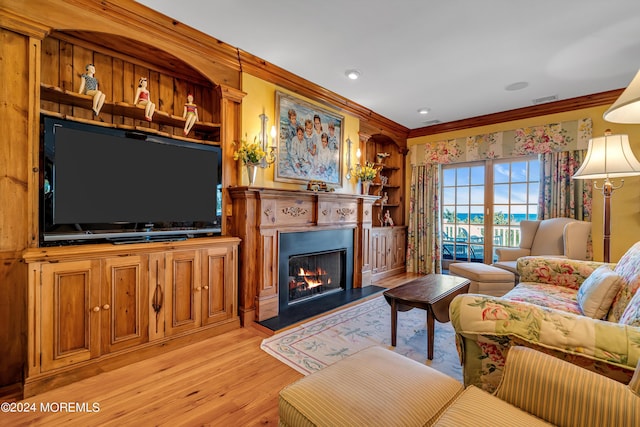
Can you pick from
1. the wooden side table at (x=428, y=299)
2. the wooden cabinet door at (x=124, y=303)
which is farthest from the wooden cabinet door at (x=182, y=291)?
the wooden side table at (x=428, y=299)

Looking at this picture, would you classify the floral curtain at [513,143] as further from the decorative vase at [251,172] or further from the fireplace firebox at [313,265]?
the decorative vase at [251,172]

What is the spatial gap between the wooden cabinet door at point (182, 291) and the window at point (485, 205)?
4.31 meters

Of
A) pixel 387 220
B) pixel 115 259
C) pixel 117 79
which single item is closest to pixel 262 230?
pixel 115 259

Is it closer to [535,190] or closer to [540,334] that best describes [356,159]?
[535,190]

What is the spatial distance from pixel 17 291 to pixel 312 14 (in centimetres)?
281

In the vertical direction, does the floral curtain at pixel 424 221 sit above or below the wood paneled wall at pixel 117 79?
below

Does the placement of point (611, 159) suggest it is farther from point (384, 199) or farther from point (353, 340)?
point (384, 199)

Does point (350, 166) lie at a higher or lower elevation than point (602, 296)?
higher

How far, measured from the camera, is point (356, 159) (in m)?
4.40

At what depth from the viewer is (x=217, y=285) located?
2.67 metres

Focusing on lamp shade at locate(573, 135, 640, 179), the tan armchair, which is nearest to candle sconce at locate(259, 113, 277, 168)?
lamp shade at locate(573, 135, 640, 179)

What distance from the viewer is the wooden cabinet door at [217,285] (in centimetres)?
258

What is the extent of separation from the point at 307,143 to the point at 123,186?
2048mm

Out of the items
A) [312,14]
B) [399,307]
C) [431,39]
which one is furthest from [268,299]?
[431,39]
